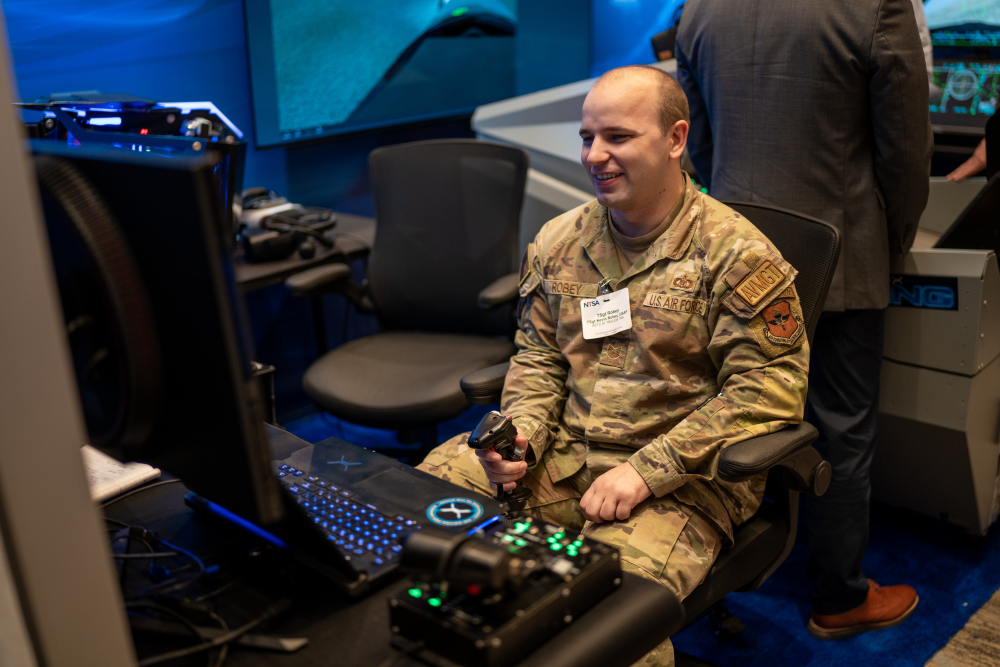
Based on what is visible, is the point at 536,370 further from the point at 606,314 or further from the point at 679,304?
the point at 679,304

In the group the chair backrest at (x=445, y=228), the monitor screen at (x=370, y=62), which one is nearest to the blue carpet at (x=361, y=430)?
the chair backrest at (x=445, y=228)

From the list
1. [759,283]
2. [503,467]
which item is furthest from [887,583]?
[503,467]

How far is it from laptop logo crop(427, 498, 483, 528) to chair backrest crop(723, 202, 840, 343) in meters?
0.78

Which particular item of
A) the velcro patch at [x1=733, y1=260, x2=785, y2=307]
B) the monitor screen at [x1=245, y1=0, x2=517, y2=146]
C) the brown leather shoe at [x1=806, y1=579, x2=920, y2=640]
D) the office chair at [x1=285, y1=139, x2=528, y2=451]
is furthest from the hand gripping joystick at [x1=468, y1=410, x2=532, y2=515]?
the monitor screen at [x1=245, y1=0, x2=517, y2=146]

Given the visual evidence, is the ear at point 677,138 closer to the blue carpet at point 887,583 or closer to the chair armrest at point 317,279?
the blue carpet at point 887,583

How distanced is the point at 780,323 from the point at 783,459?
0.79ft

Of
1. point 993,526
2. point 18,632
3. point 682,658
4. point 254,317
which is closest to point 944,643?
point 993,526

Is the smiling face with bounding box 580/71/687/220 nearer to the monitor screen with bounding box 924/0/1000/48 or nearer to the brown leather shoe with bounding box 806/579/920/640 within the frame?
the brown leather shoe with bounding box 806/579/920/640

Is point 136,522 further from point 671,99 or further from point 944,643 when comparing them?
point 944,643

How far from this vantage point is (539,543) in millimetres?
872

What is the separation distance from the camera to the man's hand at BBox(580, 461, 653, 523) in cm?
134

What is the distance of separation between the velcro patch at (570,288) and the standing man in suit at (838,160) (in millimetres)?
599

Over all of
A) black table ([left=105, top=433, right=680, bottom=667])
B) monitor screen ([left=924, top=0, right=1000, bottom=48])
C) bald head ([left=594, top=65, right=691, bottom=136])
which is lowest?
black table ([left=105, top=433, right=680, bottom=667])

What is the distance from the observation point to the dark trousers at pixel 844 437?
1.92 metres
